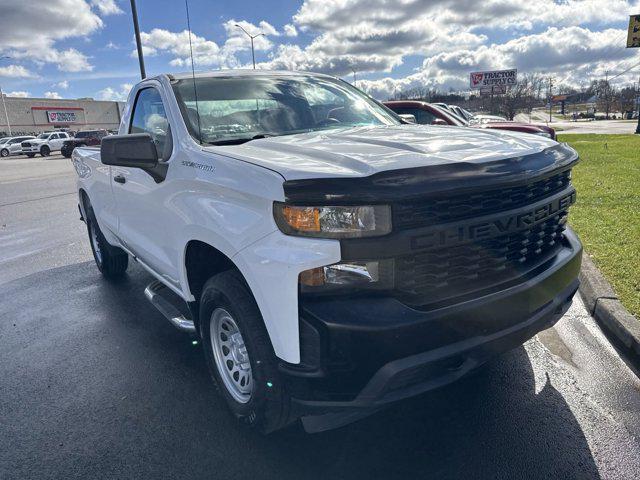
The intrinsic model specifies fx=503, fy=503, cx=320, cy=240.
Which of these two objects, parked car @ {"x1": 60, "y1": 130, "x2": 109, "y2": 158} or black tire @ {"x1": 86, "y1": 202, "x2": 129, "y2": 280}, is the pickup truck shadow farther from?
parked car @ {"x1": 60, "y1": 130, "x2": 109, "y2": 158}

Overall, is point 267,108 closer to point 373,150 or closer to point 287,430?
point 373,150

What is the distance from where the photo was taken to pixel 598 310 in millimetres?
4020

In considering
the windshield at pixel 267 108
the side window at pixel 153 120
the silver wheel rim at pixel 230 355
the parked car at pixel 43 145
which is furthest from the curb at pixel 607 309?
the parked car at pixel 43 145

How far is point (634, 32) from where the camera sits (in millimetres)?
29516

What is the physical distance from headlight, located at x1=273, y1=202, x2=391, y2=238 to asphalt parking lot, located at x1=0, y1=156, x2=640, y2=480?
121 cm

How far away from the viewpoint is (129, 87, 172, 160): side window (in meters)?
3.32

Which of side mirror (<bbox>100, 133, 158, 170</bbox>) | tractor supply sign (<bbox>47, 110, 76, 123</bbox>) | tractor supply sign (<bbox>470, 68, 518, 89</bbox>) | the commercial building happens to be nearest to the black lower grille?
side mirror (<bbox>100, 133, 158, 170</bbox>)

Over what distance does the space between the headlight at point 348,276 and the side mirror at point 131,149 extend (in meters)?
1.47

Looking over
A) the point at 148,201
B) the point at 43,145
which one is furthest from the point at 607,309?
the point at 43,145

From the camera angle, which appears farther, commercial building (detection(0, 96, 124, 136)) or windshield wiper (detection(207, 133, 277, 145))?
commercial building (detection(0, 96, 124, 136))

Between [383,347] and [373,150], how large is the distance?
97cm

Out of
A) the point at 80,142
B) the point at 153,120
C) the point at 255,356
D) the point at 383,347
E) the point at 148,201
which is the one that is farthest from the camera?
the point at 80,142

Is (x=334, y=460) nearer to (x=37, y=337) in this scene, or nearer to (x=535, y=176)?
(x=535, y=176)

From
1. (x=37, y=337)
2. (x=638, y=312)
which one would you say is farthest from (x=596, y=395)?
(x=37, y=337)
